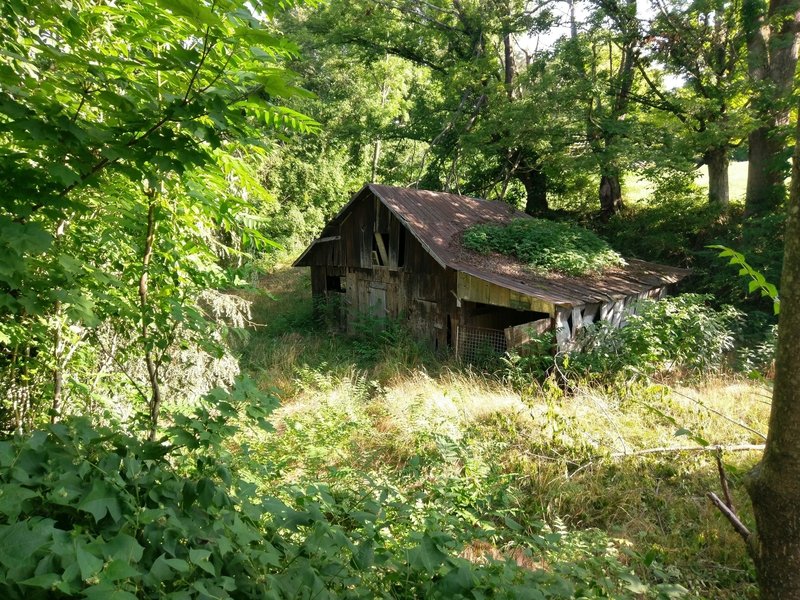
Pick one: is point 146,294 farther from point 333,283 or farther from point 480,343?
point 333,283

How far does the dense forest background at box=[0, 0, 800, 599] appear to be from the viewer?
190 centimetres

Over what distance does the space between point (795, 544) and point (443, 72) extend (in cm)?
1995

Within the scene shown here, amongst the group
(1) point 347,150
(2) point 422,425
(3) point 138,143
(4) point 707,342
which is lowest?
(2) point 422,425

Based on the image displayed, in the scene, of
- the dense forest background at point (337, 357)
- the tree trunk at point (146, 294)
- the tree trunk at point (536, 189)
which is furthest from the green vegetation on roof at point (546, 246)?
the tree trunk at point (146, 294)

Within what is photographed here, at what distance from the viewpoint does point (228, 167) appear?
3.25 metres

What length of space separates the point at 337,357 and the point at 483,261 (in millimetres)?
4258

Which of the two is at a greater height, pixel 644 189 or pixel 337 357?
pixel 644 189

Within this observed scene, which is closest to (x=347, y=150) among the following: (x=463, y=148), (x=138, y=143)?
(x=463, y=148)

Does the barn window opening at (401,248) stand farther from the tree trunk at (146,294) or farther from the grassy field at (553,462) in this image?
the tree trunk at (146,294)

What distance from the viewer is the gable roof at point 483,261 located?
10.6 meters

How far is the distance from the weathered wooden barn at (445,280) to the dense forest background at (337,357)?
2.44 feet

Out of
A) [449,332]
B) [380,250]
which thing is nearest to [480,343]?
[449,332]

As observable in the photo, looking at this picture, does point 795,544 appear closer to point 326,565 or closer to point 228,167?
point 326,565

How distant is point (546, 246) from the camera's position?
12773 millimetres
